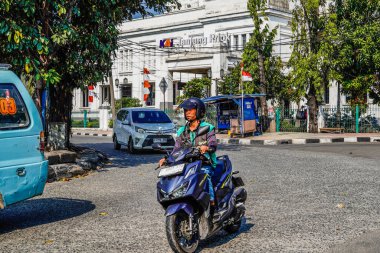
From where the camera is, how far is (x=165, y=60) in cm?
4209

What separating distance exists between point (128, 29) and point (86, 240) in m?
51.5

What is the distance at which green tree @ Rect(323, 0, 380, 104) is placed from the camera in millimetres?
28328

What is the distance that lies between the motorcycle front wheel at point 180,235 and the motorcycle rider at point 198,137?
0.41 meters

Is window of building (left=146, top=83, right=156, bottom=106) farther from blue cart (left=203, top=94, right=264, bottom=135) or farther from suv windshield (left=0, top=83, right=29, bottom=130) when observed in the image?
suv windshield (left=0, top=83, right=29, bottom=130)

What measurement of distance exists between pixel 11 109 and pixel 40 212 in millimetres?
2058

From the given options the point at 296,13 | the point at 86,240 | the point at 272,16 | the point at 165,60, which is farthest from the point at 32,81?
the point at 272,16

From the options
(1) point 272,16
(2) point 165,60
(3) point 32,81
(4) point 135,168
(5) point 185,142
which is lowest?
(4) point 135,168

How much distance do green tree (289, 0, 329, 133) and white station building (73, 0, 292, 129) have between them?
5086mm

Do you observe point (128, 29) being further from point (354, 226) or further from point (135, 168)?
point (354, 226)

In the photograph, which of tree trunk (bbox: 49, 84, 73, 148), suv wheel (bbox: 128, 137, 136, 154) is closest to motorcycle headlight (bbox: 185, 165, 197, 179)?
tree trunk (bbox: 49, 84, 73, 148)

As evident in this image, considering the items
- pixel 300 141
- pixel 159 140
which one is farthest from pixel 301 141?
pixel 159 140

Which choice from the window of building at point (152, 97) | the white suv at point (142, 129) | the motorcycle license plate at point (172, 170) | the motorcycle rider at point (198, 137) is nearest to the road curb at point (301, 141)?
the white suv at point (142, 129)

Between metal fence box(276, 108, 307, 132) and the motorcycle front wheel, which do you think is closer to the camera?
the motorcycle front wheel

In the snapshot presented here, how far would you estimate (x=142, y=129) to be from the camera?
17938mm
